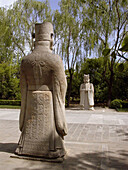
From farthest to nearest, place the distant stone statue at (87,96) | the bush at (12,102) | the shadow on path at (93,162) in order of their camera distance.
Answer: the bush at (12,102)
the distant stone statue at (87,96)
the shadow on path at (93,162)

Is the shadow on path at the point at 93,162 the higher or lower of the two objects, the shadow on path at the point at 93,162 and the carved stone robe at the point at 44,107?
the lower

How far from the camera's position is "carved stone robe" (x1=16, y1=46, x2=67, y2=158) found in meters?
Result: 3.29

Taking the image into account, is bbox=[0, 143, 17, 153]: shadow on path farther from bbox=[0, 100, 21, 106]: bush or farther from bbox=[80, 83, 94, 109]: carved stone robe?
bbox=[0, 100, 21, 106]: bush

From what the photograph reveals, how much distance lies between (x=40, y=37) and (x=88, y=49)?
542 inches

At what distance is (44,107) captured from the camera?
10.9 ft

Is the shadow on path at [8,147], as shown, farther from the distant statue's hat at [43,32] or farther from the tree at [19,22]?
the tree at [19,22]

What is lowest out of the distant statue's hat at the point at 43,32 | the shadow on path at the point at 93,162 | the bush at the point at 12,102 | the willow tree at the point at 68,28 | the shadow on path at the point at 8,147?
the shadow on path at the point at 93,162

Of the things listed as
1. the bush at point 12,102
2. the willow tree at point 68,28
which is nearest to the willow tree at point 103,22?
the willow tree at point 68,28

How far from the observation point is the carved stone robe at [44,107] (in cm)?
329

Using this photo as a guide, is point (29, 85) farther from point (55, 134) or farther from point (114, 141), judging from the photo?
point (114, 141)

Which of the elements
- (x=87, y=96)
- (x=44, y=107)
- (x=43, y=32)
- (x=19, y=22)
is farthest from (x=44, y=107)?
(x=19, y=22)

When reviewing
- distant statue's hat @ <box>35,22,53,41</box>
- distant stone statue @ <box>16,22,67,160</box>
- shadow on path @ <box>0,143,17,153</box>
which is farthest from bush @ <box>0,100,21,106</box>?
distant statue's hat @ <box>35,22,53,41</box>

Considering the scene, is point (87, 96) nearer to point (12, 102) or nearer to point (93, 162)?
point (12, 102)

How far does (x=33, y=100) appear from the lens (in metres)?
3.37
